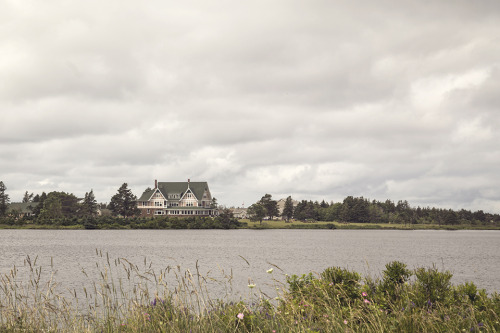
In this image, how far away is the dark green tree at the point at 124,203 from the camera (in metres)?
134

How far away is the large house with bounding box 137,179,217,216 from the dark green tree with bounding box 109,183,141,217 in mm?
6059

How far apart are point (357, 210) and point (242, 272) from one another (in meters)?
132

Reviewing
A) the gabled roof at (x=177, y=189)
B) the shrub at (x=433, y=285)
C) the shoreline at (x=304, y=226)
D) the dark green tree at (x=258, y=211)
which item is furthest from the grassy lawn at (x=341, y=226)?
the shrub at (x=433, y=285)

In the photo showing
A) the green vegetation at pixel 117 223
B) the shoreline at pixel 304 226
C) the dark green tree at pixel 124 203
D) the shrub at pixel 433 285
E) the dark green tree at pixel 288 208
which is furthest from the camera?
the dark green tree at pixel 288 208

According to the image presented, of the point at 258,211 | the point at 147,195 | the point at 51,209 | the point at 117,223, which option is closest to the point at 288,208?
the point at 258,211

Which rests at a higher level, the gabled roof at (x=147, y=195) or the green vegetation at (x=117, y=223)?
the gabled roof at (x=147, y=195)

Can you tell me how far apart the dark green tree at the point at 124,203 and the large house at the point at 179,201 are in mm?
6059

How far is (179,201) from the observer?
141375 mm

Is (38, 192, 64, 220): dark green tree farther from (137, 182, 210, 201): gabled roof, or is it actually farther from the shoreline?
(137, 182, 210, 201): gabled roof

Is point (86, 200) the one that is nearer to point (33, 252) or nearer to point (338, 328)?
point (33, 252)

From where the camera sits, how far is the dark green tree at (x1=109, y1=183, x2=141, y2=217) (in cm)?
13400

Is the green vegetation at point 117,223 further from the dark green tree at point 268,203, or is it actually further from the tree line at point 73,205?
the dark green tree at point 268,203

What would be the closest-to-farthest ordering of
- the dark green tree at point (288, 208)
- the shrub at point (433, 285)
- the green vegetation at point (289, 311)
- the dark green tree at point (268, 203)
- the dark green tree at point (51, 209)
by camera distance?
the green vegetation at point (289, 311)
the shrub at point (433, 285)
the dark green tree at point (51, 209)
the dark green tree at point (268, 203)
the dark green tree at point (288, 208)

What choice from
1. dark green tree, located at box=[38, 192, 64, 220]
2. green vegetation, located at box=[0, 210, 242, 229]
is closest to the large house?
green vegetation, located at box=[0, 210, 242, 229]
